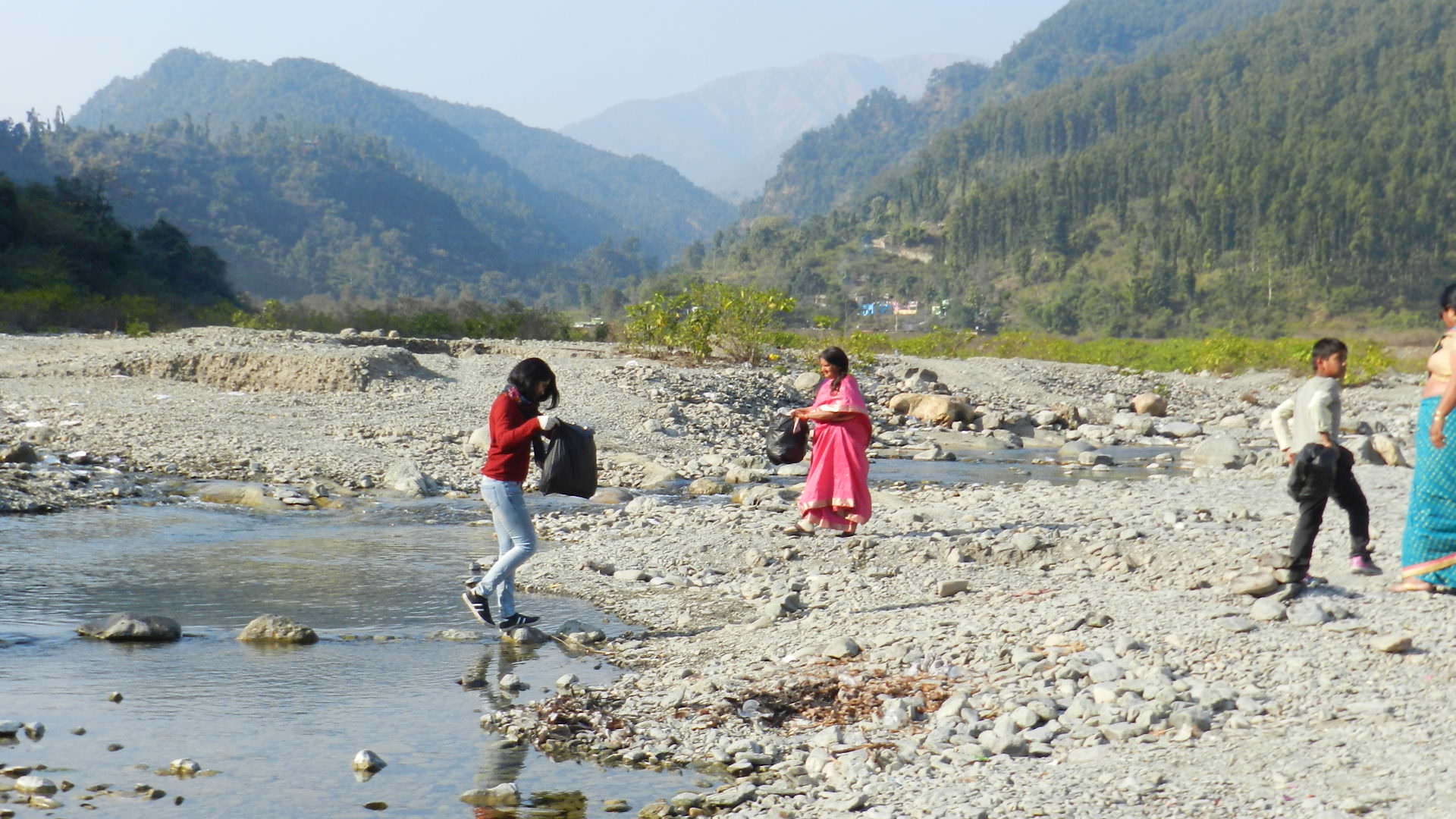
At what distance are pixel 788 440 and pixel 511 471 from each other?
2863 millimetres

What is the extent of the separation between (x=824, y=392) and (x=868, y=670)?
363cm

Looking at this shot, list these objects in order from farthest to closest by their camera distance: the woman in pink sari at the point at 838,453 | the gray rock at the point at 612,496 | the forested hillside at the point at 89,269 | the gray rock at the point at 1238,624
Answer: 1. the forested hillside at the point at 89,269
2. the gray rock at the point at 612,496
3. the woman in pink sari at the point at 838,453
4. the gray rock at the point at 1238,624

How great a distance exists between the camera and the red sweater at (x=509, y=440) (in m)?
6.89

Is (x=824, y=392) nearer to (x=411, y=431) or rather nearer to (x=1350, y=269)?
(x=411, y=431)

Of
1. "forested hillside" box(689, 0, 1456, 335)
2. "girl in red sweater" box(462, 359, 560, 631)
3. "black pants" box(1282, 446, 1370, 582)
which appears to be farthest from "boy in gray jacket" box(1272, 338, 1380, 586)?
"forested hillside" box(689, 0, 1456, 335)

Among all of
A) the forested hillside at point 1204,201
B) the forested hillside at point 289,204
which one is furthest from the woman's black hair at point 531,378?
the forested hillside at point 289,204

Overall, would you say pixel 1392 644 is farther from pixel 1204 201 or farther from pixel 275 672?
pixel 1204 201

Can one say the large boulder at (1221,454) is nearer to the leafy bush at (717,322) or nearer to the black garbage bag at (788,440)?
the black garbage bag at (788,440)

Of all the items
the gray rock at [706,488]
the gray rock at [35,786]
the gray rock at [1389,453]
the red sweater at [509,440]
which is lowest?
the gray rock at [35,786]

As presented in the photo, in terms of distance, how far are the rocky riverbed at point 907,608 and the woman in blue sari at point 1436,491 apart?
185mm

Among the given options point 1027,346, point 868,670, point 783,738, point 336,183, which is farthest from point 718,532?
point 336,183

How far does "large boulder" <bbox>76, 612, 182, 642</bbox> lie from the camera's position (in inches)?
278

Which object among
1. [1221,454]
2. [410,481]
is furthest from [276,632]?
[1221,454]

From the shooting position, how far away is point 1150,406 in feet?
85.3
